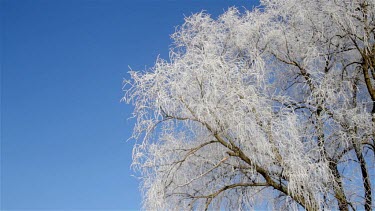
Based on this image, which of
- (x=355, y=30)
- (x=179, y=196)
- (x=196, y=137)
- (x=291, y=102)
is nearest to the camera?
(x=179, y=196)

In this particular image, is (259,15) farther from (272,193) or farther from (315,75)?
(272,193)

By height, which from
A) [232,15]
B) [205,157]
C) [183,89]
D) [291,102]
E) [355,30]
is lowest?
[205,157]

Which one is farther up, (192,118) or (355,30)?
(355,30)

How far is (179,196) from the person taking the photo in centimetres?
745

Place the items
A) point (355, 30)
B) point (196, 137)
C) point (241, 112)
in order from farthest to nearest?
point (355, 30) < point (196, 137) < point (241, 112)

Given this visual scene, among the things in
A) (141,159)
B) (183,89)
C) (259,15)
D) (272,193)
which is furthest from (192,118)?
(259,15)

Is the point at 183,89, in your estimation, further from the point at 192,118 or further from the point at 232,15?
the point at 232,15

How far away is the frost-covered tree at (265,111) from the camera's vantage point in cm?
689

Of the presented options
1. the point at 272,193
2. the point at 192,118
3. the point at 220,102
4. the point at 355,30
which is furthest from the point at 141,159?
the point at 355,30

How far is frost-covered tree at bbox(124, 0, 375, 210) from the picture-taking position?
22.6 feet

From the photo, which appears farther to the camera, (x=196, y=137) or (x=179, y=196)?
(x=196, y=137)

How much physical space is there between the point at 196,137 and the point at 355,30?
3.49m

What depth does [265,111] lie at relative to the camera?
23.7 ft

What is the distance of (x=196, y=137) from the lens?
315 inches
